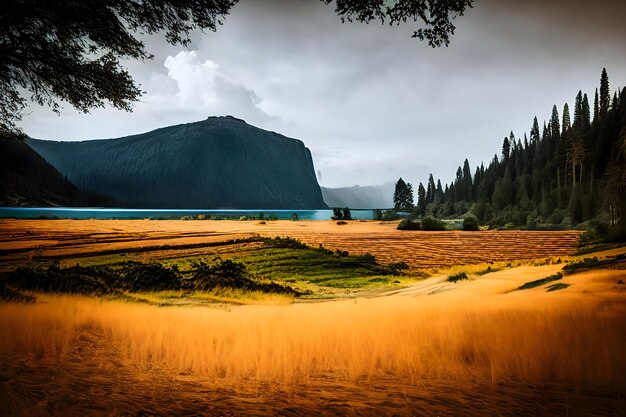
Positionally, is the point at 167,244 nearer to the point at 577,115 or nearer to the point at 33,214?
the point at 33,214

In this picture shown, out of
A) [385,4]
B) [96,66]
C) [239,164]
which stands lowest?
[239,164]

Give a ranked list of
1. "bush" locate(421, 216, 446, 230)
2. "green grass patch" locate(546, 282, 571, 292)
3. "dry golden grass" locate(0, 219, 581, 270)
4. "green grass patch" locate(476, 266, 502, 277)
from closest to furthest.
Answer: "green grass patch" locate(546, 282, 571, 292)
"green grass patch" locate(476, 266, 502, 277)
"dry golden grass" locate(0, 219, 581, 270)
"bush" locate(421, 216, 446, 230)

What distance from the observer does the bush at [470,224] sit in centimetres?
752

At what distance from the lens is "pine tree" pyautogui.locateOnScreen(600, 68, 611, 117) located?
587 centimetres

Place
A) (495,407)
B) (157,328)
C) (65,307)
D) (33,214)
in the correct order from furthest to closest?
(33,214), (65,307), (157,328), (495,407)

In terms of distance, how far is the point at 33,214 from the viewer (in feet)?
20.3

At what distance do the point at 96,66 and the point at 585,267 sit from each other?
8.68m

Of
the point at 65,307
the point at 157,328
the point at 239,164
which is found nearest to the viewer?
the point at 157,328

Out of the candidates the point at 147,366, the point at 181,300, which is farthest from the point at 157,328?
the point at 181,300

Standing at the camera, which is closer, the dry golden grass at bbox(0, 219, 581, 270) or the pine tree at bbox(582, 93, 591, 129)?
the dry golden grass at bbox(0, 219, 581, 270)

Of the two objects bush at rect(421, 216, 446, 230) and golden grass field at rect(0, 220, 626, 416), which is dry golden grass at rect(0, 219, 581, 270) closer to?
bush at rect(421, 216, 446, 230)

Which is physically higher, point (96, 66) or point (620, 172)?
point (96, 66)

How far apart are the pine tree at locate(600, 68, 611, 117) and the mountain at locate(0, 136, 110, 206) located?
10.5 metres

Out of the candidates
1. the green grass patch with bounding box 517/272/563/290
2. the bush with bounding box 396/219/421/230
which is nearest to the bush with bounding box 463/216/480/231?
the bush with bounding box 396/219/421/230
